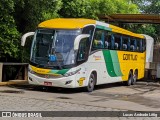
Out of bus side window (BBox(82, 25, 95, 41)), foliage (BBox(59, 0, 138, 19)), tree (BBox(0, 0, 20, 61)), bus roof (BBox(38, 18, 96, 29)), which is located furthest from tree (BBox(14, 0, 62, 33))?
bus side window (BBox(82, 25, 95, 41))

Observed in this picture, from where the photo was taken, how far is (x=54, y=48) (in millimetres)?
17109

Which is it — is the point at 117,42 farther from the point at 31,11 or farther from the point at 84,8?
the point at 84,8

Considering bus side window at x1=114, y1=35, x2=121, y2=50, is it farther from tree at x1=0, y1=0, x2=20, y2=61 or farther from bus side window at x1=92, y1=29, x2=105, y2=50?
tree at x1=0, y1=0, x2=20, y2=61

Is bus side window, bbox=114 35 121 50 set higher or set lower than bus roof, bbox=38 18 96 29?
lower

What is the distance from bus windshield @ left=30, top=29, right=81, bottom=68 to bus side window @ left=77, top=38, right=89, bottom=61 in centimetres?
35

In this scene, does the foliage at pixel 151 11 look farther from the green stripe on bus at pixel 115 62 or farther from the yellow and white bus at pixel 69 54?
the yellow and white bus at pixel 69 54

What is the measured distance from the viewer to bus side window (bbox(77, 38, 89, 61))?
56.4ft

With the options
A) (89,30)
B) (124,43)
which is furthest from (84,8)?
(89,30)

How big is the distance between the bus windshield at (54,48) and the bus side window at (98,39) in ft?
4.67

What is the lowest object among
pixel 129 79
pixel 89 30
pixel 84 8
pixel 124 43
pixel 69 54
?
pixel 129 79

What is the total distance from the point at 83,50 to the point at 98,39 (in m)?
1.66

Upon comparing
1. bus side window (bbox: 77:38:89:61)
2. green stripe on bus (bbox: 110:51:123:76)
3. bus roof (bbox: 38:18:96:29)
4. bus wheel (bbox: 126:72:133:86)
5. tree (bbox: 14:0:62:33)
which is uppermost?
tree (bbox: 14:0:62:33)

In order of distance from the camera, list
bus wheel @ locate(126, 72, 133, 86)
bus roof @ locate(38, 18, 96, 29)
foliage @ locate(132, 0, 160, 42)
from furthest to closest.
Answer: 1. foliage @ locate(132, 0, 160, 42)
2. bus wheel @ locate(126, 72, 133, 86)
3. bus roof @ locate(38, 18, 96, 29)

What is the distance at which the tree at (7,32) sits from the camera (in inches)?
770
